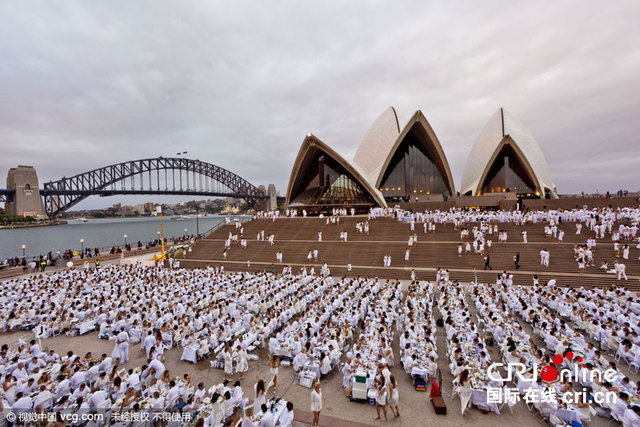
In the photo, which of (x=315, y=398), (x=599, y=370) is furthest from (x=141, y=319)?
(x=599, y=370)

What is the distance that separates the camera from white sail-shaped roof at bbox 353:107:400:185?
4422 cm

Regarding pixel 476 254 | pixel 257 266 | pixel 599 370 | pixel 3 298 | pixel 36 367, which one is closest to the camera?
pixel 599 370

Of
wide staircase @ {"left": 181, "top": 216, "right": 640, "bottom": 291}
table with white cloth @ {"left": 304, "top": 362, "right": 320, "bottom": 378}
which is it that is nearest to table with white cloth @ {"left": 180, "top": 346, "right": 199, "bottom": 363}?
table with white cloth @ {"left": 304, "top": 362, "right": 320, "bottom": 378}

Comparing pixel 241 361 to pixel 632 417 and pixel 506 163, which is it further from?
pixel 506 163

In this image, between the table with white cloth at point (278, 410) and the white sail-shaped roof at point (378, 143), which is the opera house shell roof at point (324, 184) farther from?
the table with white cloth at point (278, 410)

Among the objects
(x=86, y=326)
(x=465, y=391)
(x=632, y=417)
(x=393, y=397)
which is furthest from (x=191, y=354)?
(x=632, y=417)

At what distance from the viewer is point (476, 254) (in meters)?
18.3

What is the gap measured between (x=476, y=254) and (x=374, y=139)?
3172cm

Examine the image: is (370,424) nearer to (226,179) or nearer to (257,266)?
(257,266)

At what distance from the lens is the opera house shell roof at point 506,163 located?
1594 inches

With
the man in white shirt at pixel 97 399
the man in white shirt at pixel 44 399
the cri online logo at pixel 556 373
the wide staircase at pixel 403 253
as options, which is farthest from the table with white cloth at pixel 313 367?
the wide staircase at pixel 403 253

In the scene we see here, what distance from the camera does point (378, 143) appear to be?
150 ft

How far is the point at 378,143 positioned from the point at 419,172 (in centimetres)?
772

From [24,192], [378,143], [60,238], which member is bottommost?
[60,238]
